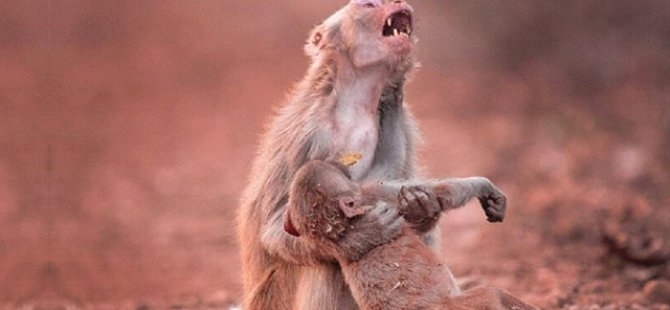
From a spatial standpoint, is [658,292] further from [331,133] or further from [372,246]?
[372,246]

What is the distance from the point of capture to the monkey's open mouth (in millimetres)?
8531

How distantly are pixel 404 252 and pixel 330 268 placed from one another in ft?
1.79

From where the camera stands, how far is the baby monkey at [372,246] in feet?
23.9

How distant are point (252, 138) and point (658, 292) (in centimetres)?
957

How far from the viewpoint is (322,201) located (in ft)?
24.3

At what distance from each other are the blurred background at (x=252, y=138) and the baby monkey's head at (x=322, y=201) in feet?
11.8

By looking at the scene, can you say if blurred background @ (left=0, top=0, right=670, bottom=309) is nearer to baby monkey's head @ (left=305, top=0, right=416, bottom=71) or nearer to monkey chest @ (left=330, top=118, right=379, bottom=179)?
monkey chest @ (left=330, top=118, right=379, bottom=179)

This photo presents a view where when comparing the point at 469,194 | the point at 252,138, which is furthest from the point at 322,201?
the point at 252,138

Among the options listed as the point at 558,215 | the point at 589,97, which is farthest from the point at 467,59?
the point at 558,215

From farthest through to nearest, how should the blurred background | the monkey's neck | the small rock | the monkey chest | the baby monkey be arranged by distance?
the blurred background, the small rock, the monkey's neck, the monkey chest, the baby monkey

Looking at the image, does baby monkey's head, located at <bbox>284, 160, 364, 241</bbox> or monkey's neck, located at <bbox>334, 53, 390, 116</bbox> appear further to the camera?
monkey's neck, located at <bbox>334, 53, 390, 116</bbox>

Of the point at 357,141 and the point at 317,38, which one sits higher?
the point at 317,38

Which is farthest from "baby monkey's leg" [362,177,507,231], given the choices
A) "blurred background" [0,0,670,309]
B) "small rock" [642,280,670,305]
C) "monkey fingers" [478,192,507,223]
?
"small rock" [642,280,670,305]

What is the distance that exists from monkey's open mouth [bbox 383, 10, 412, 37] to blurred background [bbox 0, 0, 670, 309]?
312 cm
